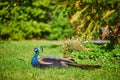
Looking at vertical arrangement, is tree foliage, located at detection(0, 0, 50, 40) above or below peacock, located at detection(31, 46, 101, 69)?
below

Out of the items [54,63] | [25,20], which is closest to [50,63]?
[54,63]

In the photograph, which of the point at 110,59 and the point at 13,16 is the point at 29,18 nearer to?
the point at 13,16

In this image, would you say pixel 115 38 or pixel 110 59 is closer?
pixel 110 59

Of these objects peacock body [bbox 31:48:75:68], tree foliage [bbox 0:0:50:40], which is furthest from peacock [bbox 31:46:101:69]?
tree foliage [bbox 0:0:50:40]

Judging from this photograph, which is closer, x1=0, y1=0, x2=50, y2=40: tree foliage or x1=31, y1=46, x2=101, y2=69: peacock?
x1=31, y1=46, x2=101, y2=69: peacock

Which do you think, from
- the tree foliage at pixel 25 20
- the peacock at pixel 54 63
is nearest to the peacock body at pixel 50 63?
the peacock at pixel 54 63

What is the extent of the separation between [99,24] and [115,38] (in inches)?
35.2

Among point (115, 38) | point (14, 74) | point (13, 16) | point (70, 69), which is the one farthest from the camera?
point (13, 16)

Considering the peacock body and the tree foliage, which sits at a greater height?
the peacock body

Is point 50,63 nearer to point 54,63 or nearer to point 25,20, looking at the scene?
point 54,63

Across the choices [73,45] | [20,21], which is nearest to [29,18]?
[20,21]

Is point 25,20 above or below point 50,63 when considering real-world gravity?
below

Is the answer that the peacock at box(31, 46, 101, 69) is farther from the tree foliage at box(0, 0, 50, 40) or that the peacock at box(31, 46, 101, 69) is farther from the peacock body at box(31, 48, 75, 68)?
the tree foliage at box(0, 0, 50, 40)

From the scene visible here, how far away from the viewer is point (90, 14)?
14.4m
